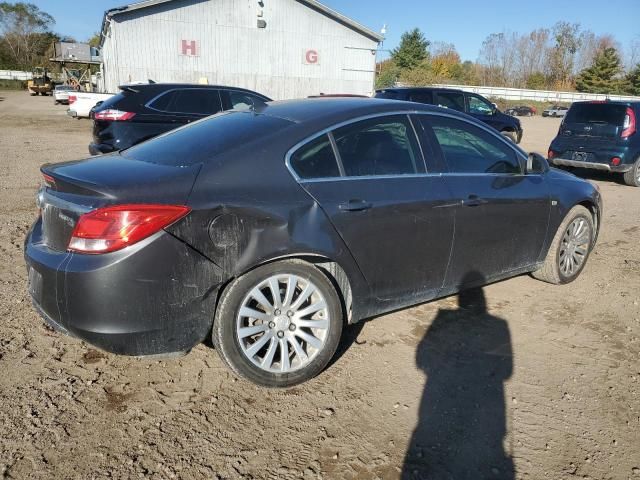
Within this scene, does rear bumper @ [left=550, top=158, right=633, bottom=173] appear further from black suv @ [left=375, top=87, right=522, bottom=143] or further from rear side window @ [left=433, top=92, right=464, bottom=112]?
rear side window @ [left=433, top=92, right=464, bottom=112]

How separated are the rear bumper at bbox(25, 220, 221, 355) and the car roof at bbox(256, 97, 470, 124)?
1.20 metres

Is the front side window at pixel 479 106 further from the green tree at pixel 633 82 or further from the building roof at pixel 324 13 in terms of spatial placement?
the green tree at pixel 633 82

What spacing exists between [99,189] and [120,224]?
10.0 inches

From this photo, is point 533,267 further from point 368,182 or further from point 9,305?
point 9,305

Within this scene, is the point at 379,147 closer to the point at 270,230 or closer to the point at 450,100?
the point at 270,230

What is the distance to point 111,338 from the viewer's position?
8.55ft

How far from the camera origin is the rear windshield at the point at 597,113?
10.2 meters

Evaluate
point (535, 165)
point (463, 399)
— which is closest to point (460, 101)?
point (535, 165)

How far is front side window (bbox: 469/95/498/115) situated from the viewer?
13.8 meters

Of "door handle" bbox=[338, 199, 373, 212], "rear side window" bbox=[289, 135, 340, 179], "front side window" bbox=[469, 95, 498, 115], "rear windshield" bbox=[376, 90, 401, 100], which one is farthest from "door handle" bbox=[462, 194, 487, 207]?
A: "front side window" bbox=[469, 95, 498, 115]

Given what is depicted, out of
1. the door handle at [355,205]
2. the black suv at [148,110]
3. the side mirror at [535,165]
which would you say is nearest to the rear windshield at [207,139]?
the door handle at [355,205]

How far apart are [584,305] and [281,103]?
9.84 feet

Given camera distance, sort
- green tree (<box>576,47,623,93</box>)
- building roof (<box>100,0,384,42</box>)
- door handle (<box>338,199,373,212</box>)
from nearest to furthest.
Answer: door handle (<box>338,199,373,212</box>), building roof (<box>100,0,384,42</box>), green tree (<box>576,47,623,93</box>)

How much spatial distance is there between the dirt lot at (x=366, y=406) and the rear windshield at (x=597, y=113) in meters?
7.57
